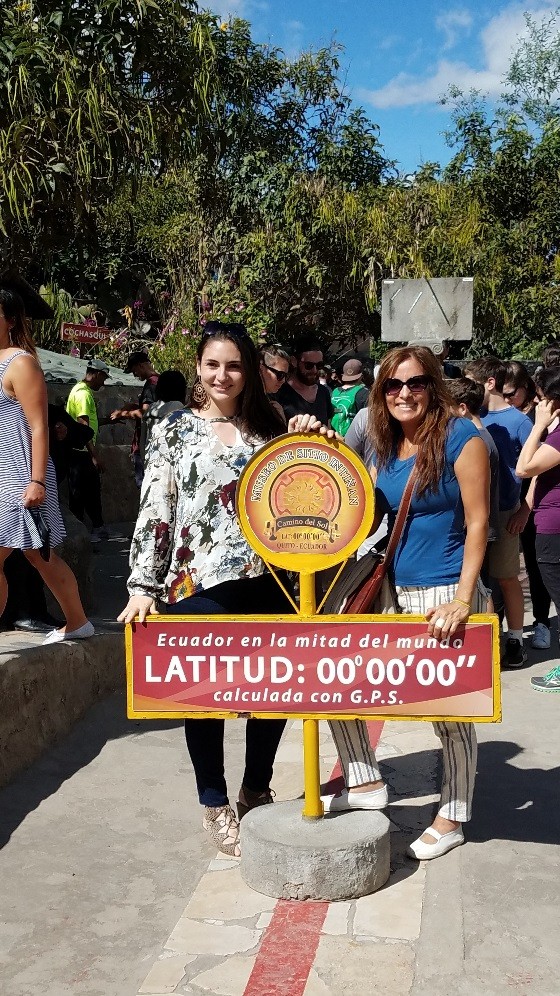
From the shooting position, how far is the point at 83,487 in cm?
1060

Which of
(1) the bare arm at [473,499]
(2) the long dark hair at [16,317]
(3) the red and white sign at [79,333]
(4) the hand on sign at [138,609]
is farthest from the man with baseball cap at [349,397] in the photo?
(4) the hand on sign at [138,609]

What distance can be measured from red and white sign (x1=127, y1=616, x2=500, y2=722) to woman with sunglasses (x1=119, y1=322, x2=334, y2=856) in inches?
9.5

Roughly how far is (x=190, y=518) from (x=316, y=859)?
1.19 metres

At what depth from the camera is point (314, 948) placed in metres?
3.09

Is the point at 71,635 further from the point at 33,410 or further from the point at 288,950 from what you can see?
the point at 288,950

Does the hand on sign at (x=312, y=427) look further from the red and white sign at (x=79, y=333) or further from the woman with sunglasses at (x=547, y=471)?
the red and white sign at (x=79, y=333)

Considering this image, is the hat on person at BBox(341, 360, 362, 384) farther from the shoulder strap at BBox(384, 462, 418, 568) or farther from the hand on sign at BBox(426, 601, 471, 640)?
the hand on sign at BBox(426, 601, 471, 640)

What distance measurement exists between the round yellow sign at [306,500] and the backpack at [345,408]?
19.7 feet

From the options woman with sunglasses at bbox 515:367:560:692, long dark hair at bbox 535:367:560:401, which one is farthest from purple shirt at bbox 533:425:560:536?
long dark hair at bbox 535:367:560:401

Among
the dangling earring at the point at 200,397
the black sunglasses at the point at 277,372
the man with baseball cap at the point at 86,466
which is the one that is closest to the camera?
the dangling earring at the point at 200,397

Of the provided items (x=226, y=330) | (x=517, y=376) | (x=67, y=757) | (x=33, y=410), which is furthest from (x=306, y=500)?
(x=517, y=376)

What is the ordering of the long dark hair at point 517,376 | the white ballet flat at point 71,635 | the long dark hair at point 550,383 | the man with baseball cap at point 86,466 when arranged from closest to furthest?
the white ballet flat at point 71,635, the long dark hair at point 550,383, the long dark hair at point 517,376, the man with baseball cap at point 86,466

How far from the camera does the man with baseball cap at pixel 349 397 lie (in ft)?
30.9

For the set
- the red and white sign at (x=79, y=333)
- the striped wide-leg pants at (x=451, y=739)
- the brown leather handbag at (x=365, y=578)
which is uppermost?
the red and white sign at (x=79, y=333)
